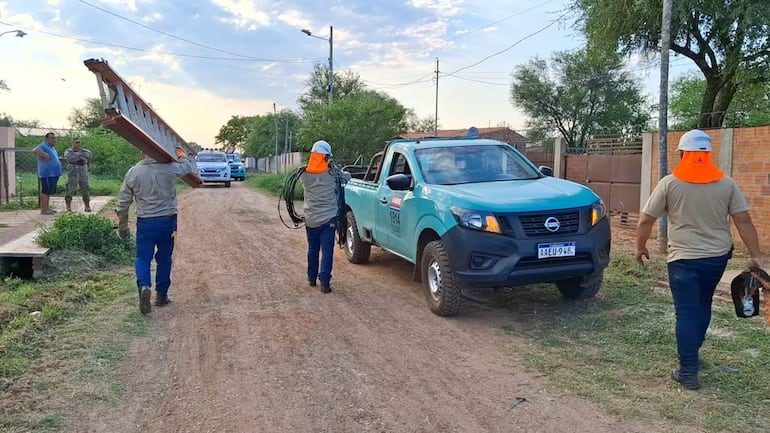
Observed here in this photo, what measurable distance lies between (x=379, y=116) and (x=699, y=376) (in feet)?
72.0

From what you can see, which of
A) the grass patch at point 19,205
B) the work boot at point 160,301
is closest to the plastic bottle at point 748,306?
the work boot at point 160,301

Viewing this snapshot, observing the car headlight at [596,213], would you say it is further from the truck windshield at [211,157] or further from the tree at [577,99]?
the tree at [577,99]

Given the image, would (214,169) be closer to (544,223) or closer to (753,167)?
(753,167)

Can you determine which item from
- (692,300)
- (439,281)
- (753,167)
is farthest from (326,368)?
(753,167)

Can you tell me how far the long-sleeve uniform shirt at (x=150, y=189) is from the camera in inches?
256

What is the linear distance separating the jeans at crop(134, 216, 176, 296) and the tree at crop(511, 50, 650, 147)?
3631 cm

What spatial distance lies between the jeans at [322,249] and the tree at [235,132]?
265 feet

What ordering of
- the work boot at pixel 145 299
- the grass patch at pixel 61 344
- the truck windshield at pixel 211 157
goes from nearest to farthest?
1. the grass patch at pixel 61 344
2. the work boot at pixel 145 299
3. the truck windshield at pixel 211 157

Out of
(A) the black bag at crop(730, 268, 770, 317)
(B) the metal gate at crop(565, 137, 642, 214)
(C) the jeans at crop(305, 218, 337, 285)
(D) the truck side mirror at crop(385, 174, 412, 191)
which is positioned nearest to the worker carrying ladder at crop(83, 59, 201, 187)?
(C) the jeans at crop(305, 218, 337, 285)

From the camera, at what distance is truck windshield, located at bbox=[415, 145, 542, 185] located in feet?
22.8

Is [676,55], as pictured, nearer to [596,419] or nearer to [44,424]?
[596,419]

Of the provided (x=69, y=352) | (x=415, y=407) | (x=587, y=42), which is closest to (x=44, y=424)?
(x=69, y=352)

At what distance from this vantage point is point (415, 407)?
4.04 m

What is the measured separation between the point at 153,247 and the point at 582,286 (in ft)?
15.1
